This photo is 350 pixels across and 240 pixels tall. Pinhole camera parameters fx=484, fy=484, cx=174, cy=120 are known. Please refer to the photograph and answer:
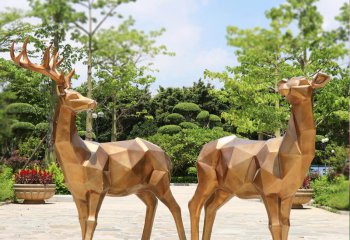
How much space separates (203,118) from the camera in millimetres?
36219

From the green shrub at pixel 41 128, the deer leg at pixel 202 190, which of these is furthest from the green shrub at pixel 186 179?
the deer leg at pixel 202 190

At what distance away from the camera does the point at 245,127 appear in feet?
63.7

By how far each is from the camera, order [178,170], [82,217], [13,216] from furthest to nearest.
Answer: [178,170]
[13,216]
[82,217]

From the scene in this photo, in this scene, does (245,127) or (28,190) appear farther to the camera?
(245,127)

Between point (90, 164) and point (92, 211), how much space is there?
445 mm

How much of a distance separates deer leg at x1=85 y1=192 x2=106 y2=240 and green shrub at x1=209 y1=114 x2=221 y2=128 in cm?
3139

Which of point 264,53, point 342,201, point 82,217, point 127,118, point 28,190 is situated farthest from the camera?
point 127,118

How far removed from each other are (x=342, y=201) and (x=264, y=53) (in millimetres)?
16197

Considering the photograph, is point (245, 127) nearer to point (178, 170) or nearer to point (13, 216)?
point (13, 216)

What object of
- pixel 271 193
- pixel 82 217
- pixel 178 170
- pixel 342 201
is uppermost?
pixel 342 201

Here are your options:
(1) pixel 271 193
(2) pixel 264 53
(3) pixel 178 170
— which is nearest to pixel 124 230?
(1) pixel 271 193

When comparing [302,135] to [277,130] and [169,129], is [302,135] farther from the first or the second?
[169,129]

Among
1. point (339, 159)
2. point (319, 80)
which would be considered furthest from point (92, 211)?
point (339, 159)

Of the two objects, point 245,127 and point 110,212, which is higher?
point 245,127
